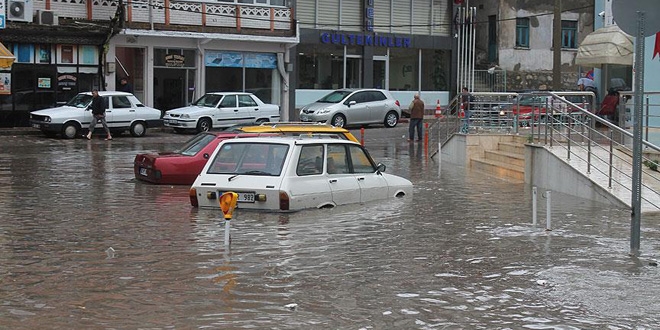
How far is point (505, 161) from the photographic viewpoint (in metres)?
21.4

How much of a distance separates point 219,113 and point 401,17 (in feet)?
50.8

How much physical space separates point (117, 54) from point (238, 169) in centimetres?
2491

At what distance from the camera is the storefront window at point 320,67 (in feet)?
143

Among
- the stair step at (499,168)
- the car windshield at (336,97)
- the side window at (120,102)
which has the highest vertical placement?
the car windshield at (336,97)

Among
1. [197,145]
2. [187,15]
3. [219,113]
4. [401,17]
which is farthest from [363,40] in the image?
[197,145]

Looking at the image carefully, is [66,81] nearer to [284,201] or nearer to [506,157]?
[506,157]

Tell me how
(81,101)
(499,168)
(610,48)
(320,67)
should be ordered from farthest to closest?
(320,67), (81,101), (610,48), (499,168)

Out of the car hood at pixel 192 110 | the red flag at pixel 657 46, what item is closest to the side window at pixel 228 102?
the car hood at pixel 192 110

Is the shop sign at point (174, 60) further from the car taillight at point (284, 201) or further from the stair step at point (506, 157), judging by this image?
the car taillight at point (284, 201)

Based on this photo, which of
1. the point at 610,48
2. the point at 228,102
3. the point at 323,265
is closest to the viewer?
the point at 323,265

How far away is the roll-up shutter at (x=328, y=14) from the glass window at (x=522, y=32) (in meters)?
9.38

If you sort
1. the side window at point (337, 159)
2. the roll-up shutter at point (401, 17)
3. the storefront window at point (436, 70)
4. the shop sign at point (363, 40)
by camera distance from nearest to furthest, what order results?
the side window at point (337, 159) < the shop sign at point (363, 40) < the roll-up shutter at point (401, 17) < the storefront window at point (436, 70)

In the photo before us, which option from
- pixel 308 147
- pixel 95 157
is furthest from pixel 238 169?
pixel 95 157

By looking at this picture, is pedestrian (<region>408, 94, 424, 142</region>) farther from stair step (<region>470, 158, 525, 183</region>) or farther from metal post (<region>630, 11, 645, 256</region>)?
metal post (<region>630, 11, 645, 256</region>)
